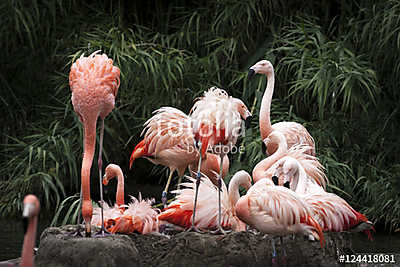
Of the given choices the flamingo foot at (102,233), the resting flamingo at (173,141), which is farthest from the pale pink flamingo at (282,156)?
the flamingo foot at (102,233)

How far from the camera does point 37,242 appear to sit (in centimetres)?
615

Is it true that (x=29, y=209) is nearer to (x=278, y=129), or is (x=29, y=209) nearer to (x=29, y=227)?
(x=29, y=227)

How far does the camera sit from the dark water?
5.49 m

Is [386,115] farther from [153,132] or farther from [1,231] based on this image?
[1,231]

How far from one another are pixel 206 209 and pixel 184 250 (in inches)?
18.1

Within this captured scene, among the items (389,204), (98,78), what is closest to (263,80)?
(389,204)

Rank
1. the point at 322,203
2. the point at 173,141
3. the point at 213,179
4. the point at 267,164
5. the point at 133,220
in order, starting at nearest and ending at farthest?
the point at 322,203
the point at 133,220
the point at 267,164
the point at 173,141
the point at 213,179

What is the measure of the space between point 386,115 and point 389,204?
3.22ft

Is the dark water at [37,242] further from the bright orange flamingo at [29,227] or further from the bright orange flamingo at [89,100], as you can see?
the bright orange flamingo at [29,227]

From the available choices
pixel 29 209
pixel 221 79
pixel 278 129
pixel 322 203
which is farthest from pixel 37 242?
pixel 29 209

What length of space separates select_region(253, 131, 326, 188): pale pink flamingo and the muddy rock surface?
21.7 inches

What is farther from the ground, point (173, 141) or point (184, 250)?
point (173, 141)

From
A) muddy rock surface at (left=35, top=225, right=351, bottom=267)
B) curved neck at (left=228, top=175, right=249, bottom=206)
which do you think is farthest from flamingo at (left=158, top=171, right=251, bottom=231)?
muddy rock surface at (left=35, top=225, right=351, bottom=267)

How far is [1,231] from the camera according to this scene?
620cm
